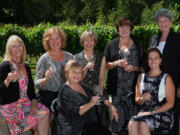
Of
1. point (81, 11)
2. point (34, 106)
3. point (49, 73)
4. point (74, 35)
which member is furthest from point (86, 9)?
point (34, 106)

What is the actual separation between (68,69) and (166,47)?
5.08 ft

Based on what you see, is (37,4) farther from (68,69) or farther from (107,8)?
(68,69)

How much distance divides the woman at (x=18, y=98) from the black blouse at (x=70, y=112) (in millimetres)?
380

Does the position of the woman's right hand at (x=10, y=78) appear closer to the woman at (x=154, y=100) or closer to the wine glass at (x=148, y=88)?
the woman at (x=154, y=100)

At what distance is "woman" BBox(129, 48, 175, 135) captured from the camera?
364 cm

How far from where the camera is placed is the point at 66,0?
161 feet

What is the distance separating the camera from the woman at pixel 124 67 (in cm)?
418

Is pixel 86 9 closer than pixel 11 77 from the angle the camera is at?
No

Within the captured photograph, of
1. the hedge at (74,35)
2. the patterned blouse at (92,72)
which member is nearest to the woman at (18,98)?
the patterned blouse at (92,72)

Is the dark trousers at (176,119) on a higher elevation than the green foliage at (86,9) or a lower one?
lower

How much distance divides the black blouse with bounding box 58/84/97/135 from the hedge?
387 inches

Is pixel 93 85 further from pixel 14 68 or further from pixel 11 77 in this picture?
pixel 11 77

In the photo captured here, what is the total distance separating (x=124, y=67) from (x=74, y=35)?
1003 cm

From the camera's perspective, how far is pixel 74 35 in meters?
14.0
